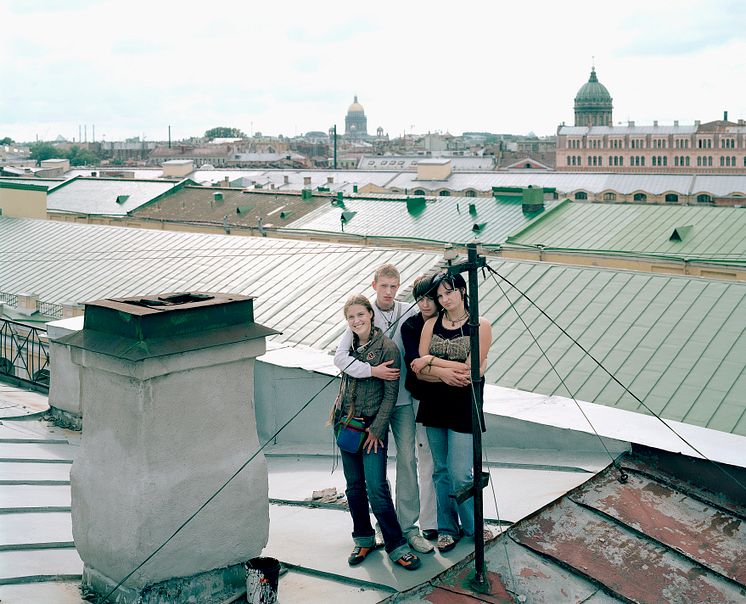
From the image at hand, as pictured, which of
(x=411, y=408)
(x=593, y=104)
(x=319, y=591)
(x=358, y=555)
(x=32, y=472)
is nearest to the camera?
(x=319, y=591)

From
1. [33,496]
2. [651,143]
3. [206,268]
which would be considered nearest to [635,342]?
[33,496]

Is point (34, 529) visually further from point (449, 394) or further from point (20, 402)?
point (20, 402)

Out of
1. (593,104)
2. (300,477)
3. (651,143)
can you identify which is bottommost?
(300,477)

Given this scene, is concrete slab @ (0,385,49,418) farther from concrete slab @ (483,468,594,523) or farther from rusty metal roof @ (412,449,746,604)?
rusty metal roof @ (412,449,746,604)

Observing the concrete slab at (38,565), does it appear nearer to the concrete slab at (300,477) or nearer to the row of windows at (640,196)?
the concrete slab at (300,477)

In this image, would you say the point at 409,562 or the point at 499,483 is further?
the point at 499,483

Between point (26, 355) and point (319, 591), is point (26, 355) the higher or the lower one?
the lower one

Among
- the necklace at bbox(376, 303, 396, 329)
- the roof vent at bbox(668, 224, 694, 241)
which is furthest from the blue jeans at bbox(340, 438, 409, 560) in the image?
the roof vent at bbox(668, 224, 694, 241)

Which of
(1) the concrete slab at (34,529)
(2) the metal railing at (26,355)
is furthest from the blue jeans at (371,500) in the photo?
(2) the metal railing at (26,355)

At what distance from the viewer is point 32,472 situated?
6.60 m

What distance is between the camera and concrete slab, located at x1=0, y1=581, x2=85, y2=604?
4.29 m

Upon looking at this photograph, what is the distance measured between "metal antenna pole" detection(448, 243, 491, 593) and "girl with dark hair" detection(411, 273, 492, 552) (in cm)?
40

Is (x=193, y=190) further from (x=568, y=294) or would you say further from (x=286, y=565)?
(x=286, y=565)

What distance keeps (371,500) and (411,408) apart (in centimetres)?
57
